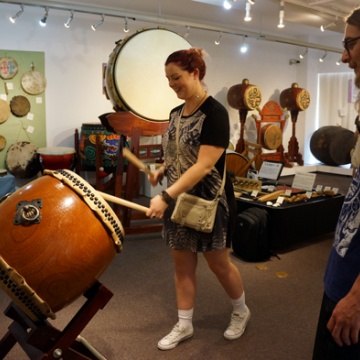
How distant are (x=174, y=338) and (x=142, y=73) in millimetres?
1861

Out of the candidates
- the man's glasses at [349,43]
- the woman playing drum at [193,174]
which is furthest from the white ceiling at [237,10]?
the man's glasses at [349,43]

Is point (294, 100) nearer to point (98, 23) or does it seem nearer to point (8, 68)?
point (98, 23)

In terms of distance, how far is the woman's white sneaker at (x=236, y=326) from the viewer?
1991mm

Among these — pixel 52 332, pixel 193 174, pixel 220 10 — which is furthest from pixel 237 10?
pixel 52 332

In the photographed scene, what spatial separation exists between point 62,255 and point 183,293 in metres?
0.78

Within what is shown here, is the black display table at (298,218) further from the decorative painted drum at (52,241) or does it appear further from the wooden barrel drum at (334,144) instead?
the wooden barrel drum at (334,144)

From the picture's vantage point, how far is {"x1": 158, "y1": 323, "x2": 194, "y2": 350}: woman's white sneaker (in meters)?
1.90

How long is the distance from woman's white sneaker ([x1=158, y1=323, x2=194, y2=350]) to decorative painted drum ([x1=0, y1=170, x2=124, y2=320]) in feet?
2.33

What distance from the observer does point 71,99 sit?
5031 mm

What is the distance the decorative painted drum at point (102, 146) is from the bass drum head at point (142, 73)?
1431 mm

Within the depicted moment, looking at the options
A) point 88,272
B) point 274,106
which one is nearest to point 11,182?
point 88,272

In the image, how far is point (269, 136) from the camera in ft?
20.9

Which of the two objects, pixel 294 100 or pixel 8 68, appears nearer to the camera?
pixel 8 68

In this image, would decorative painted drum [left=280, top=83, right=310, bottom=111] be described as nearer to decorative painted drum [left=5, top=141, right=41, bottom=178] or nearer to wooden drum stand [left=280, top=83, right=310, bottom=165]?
wooden drum stand [left=280, top=83, right=310, bottom=165]
